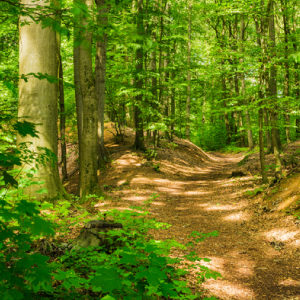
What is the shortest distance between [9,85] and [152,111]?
9.31 meters

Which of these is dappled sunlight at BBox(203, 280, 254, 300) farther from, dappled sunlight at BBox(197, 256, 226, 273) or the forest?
dappled sunlight at BBox(197, 256, 226, 273)

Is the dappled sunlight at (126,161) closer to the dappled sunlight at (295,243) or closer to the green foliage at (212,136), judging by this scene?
the dappled sunlight at (295,243)

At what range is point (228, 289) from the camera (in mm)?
3408

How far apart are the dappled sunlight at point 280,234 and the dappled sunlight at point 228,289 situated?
192 cm

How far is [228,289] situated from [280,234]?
231 centimetres

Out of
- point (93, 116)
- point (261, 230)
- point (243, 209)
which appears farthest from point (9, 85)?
point (243, 209)

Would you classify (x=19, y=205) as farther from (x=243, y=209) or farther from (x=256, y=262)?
(x=243, y=209)

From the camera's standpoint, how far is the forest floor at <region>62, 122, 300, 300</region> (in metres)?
3.58

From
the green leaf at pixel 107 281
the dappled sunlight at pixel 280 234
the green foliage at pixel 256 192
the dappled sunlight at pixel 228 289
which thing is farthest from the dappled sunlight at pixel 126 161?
the green leaf at pixel 107 281

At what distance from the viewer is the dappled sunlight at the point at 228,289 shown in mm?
3252

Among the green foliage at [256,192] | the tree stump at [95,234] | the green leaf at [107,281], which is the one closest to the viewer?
the green leaf at [107,281]

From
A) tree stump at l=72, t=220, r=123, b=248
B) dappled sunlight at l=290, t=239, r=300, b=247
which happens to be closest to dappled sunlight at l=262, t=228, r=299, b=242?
dappled sunlight at l=290, t=239, r=300, b=247

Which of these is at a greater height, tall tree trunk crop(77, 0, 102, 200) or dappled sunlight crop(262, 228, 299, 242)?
tall tree trunk crop(77, 0, 102, 200)

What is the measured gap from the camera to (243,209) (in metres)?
6.96
